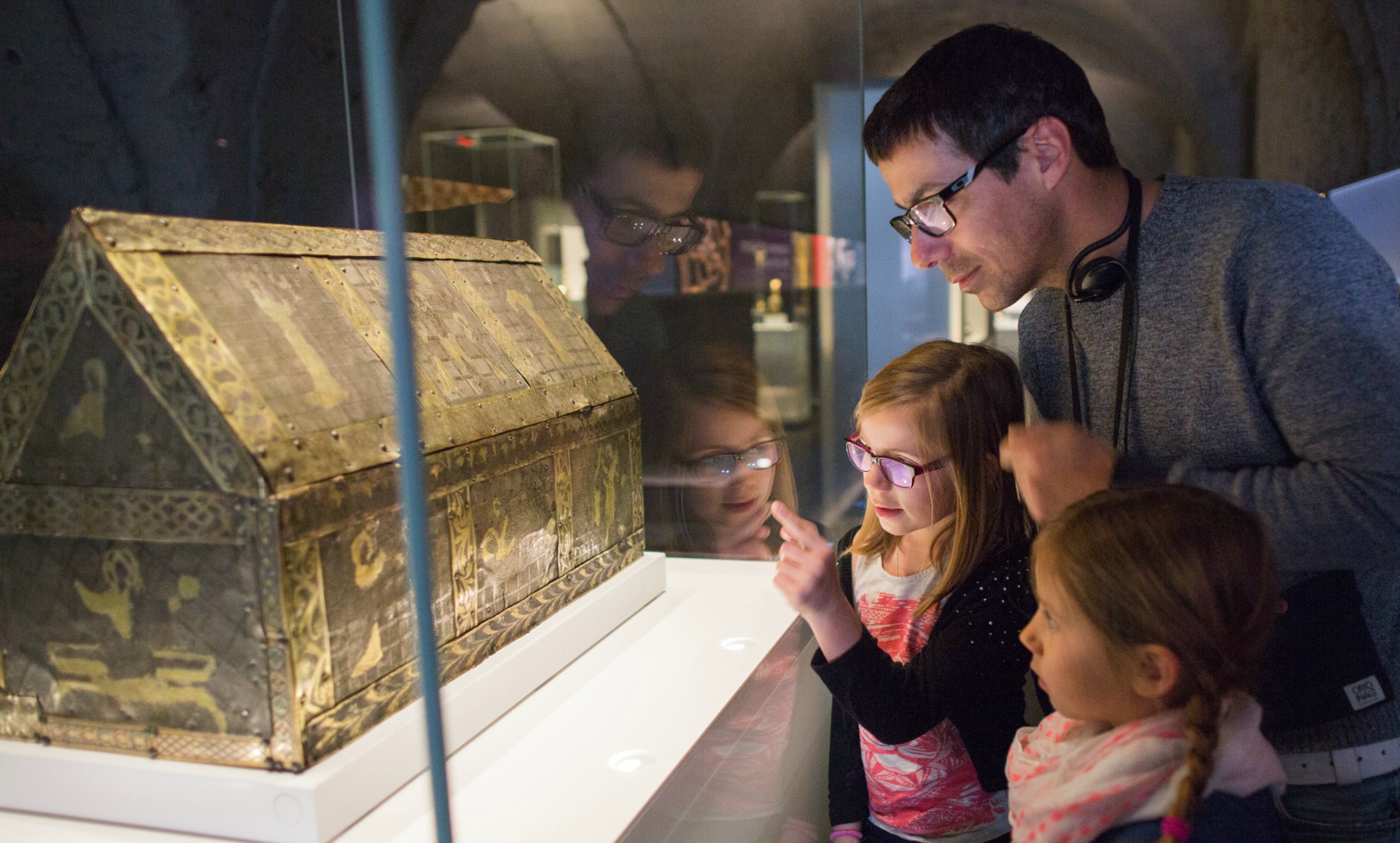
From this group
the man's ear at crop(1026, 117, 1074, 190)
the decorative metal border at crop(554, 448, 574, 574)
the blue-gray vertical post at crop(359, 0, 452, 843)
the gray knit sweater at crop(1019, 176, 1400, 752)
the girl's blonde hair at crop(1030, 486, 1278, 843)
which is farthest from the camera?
the decorative metal border at crop(554, 448, 574, 574)

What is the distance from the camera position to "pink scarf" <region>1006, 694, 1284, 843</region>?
95 centimetres

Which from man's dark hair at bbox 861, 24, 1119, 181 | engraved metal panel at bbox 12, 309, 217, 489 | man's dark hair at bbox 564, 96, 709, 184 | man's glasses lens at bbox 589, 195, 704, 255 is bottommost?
engraved metal panel at bbox 12, 309, 217, 489

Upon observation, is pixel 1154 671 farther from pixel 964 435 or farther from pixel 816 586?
pixel 964 435

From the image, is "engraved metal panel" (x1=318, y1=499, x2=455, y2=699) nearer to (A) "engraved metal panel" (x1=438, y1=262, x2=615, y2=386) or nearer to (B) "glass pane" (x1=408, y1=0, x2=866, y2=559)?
(A) "engraved metal panel" (x1=438, y1=262, x2=615, y2=386)

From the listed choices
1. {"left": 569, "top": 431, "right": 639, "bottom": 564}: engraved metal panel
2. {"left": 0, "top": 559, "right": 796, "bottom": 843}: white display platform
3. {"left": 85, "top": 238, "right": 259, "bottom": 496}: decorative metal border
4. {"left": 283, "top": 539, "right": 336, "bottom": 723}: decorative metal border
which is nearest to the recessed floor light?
{"left": 0, "top": 559, "right": 796, "bottom": 843}: white display platform

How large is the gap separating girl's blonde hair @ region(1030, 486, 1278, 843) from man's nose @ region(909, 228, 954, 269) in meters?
0.51

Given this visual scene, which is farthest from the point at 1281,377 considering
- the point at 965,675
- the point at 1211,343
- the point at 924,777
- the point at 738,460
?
the point at 738,460

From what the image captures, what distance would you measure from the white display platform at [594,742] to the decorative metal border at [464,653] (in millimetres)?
53

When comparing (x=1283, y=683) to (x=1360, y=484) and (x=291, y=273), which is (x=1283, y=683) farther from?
(x=291, y=273)

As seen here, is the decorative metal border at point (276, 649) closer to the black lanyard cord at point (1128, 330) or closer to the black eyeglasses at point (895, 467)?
the black eyeglasses at point (895, 467)

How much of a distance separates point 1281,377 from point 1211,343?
0.09 meters

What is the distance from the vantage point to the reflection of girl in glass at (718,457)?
2.43 metres

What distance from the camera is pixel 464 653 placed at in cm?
145

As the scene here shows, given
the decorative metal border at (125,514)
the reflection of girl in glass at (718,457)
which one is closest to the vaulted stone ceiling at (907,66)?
the reflection of girl in glass at (718,457)
